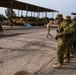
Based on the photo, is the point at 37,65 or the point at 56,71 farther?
the point at 37,65

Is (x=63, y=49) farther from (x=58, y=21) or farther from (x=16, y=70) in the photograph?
(x=16, y=70)

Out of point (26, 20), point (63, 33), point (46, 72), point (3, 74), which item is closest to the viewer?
point (3, 74)

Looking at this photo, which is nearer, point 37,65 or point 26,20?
point 37,65

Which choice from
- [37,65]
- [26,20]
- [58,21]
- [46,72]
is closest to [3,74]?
[46,72]

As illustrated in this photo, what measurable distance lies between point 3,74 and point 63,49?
86.9 inches

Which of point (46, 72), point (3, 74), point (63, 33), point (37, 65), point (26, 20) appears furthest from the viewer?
point (26, 20)

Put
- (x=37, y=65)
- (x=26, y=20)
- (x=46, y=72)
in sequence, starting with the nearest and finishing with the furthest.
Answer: (x=46, y=72) < (x=37, y=65) < (x=26, y=20)

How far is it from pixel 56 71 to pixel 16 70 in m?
Answer: 1.18

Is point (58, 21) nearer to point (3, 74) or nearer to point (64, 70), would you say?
point (64, 70)

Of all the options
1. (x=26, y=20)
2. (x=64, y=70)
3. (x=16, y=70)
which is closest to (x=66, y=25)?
(x=64, y=70)

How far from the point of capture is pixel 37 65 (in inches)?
362

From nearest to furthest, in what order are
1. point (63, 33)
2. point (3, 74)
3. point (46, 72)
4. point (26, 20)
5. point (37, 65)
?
point (3, 74), point (46, 72), point (63, 33), point (37, 65), point (26, 20)

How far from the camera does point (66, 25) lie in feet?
28.3

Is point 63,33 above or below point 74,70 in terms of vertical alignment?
above
